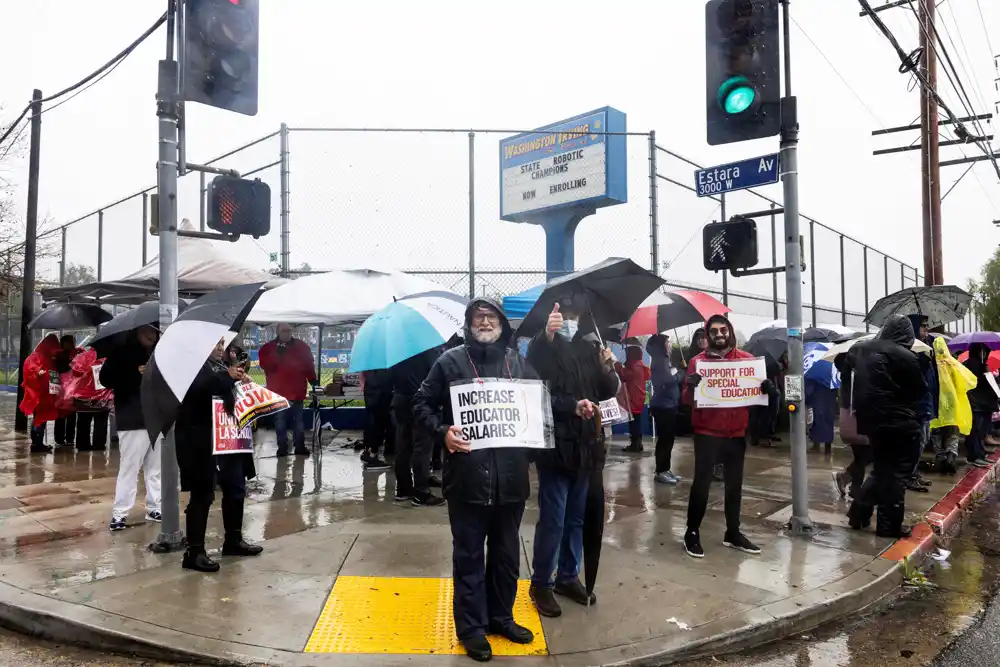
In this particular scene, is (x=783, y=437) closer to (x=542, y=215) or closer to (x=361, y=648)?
(x=542, y=215)

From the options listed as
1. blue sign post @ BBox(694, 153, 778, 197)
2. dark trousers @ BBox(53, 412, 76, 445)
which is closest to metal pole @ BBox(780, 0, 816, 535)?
blue sign post @ BBox(694, 153, 778, 197)

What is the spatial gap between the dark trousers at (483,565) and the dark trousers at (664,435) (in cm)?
486

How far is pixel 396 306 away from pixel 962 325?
37952mm

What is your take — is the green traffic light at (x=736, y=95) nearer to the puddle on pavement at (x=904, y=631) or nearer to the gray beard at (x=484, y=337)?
the gray beard at (x=484, y=337)

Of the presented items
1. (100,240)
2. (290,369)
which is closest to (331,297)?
(290,369)

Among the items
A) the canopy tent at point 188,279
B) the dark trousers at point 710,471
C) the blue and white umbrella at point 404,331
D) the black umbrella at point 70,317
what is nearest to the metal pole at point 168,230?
the blue and white umbrella at point 404,331

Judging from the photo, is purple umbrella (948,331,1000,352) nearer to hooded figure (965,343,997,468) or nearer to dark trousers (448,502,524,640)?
hooded figure (965,343,997,468)

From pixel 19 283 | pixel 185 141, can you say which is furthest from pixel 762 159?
pixel 19 283

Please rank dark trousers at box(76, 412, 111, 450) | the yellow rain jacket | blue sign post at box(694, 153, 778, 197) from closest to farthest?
blue sign post at box(694, 153, 778, 197) → the yellow rain jacket → dark trousers at box(76, 412, 111, 450)

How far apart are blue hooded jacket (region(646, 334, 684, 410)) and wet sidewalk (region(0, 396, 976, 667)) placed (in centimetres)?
143

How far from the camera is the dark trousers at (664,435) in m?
8.44

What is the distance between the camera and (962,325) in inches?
1421

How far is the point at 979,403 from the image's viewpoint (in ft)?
33.7

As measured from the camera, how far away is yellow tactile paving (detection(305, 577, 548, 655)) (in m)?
3.82
